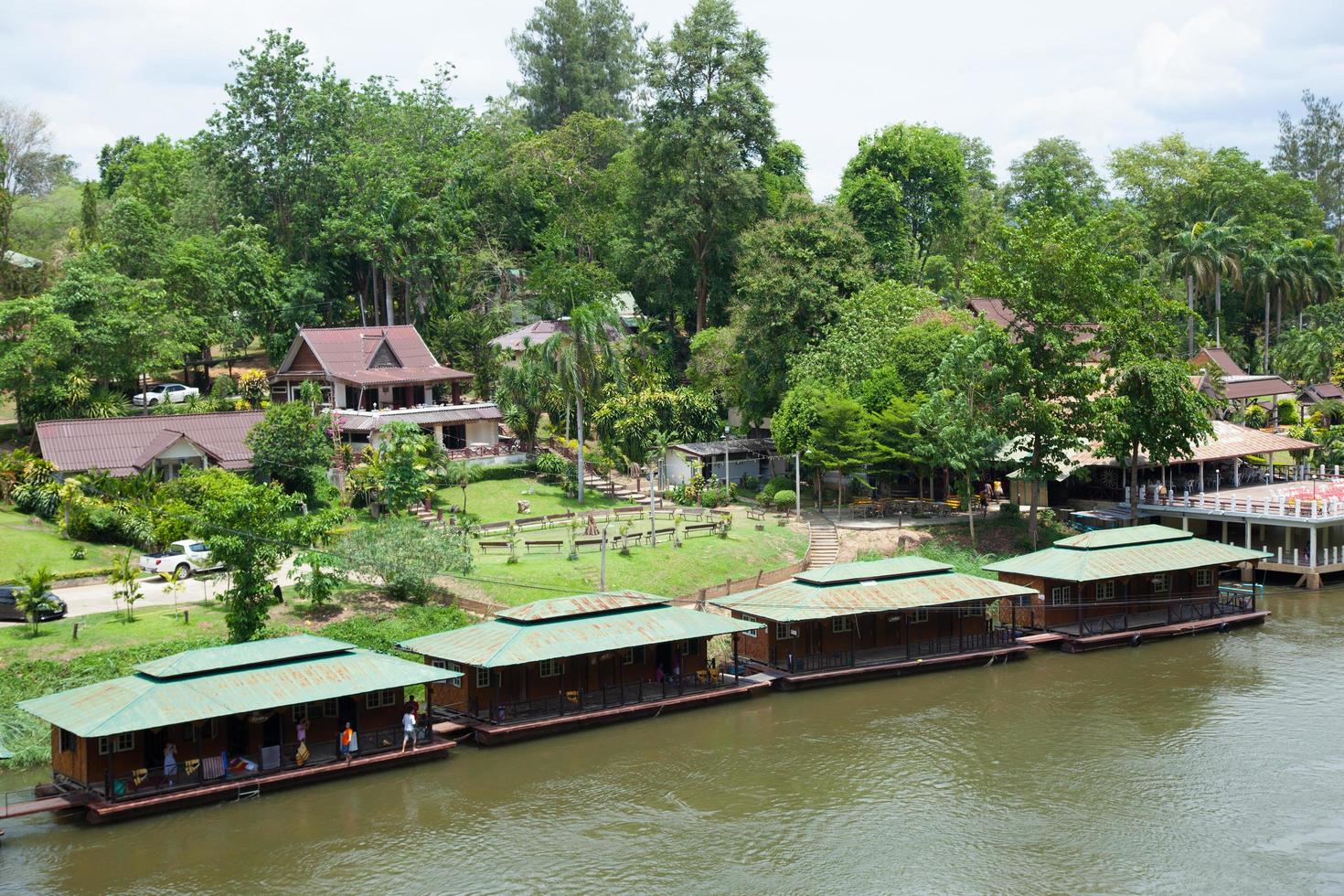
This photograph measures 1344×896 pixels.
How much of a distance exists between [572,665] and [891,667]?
39.4 ft

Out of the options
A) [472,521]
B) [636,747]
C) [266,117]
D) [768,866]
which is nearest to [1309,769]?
[768,866]

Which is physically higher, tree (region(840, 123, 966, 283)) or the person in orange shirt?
tree (region(840, 123, 966, 283))

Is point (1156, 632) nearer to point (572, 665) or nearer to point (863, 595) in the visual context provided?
point (863, 595)

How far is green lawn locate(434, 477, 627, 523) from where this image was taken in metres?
63.2

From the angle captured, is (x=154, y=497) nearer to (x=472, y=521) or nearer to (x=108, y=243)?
(x=472, y=521)

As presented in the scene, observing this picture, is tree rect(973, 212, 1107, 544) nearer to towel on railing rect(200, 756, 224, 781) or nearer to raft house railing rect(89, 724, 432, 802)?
raft house railing rect(89, 724, 432, 802)

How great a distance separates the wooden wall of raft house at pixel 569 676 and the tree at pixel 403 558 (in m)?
5.06

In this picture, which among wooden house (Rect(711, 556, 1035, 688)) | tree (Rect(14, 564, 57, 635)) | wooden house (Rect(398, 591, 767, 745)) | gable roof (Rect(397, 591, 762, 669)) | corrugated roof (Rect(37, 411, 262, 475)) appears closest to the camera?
gable roof (Rect(397, 591, 762, 669))

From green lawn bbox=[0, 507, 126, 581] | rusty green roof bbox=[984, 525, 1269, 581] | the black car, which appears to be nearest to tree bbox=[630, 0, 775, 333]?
rusty green roof bbox=[984, 525, 1269, 581]

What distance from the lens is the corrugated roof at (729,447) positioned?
2820 inches

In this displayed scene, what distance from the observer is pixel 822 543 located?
60.4 meters

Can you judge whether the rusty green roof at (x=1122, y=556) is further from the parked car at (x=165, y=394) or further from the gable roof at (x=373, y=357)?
the parked car at (x=165, y=394)

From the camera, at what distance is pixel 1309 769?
121 feet

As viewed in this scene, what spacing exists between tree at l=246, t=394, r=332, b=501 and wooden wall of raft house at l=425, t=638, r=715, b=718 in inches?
767
